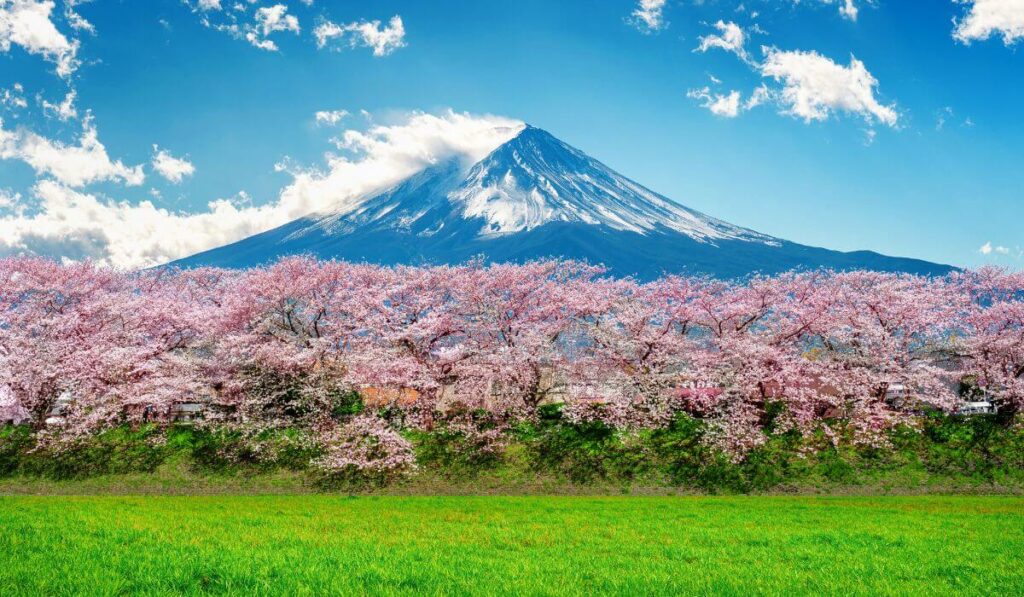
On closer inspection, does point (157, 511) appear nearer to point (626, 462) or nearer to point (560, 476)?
point (560, 476)

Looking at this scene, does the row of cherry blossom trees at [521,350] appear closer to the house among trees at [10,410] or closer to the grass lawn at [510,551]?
the house among trees at [10,410]

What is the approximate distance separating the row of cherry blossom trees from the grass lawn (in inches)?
464

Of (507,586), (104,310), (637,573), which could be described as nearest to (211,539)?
(507,586)

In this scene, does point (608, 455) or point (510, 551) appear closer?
point (510, 551)

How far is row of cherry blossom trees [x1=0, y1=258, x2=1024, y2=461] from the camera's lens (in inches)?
1117

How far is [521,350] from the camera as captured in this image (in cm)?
2923

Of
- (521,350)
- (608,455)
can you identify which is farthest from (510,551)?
(521,350)

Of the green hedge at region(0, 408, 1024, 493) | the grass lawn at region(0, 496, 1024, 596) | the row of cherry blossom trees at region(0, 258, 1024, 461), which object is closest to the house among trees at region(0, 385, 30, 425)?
the row of cherry blossom trees at region(0, 258, 1024, 461)

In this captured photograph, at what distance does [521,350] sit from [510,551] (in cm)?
1945

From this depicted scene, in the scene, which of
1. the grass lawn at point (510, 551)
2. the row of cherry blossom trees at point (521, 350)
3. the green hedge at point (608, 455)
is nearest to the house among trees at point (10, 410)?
the row of cherry blossom trees at point (521, 350)

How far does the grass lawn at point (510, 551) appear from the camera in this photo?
6934 mm

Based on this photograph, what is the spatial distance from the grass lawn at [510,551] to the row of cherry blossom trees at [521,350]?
38.7ft

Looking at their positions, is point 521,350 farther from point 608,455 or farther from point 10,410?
point 10,410

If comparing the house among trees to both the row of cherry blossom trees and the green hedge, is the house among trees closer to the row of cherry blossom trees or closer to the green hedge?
the row of cherry blossom trees
